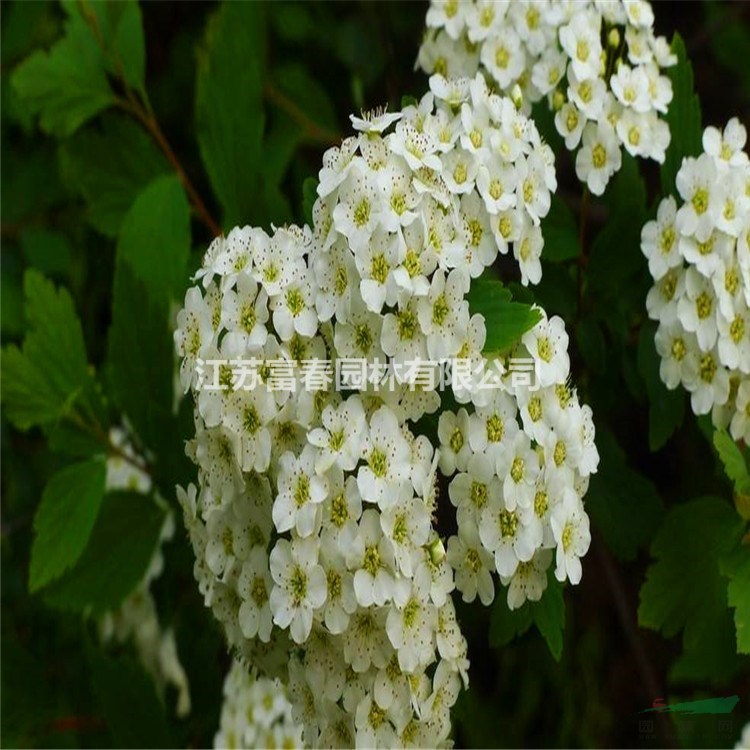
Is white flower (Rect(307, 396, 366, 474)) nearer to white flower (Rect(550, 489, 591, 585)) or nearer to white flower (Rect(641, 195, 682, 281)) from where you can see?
white flower (Rect(550, 489, 591, 585))

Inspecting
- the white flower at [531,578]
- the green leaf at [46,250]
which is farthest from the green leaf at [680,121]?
the green leaf at [46,250]

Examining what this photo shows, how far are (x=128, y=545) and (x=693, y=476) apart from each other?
94 centimetres

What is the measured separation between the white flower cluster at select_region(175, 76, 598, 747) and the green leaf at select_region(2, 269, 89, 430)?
1.46 feet

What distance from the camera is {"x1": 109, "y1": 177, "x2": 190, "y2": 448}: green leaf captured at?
65.9 inches

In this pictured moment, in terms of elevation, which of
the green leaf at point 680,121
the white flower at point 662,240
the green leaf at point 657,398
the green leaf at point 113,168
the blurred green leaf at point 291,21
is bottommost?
the green leaf at point 657,398

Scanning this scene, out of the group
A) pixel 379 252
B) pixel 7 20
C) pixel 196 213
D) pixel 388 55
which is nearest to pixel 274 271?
pixel 379 252

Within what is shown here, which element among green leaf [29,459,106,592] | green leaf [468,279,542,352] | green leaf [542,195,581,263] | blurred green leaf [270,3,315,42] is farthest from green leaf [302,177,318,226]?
blurred green leaf [270,3,315,42]

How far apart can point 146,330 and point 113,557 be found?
0.34 m

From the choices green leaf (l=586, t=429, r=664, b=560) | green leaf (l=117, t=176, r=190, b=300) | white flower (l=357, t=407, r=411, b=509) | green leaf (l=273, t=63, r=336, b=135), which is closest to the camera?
white flower (l=357, t=407, r=411, b=509)

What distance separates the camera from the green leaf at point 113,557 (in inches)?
66.4

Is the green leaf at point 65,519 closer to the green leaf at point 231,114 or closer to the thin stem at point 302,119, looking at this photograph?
the green leaf at point 231,114

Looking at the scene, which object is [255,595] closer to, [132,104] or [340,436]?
[340,436]

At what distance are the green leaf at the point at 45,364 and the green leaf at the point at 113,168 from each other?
362mm

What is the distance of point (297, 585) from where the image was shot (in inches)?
46.3
